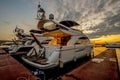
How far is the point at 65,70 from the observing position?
6824mm

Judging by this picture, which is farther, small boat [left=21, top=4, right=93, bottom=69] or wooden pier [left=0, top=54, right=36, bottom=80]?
small boat [left=21, top=4, right=93, bottom=69]

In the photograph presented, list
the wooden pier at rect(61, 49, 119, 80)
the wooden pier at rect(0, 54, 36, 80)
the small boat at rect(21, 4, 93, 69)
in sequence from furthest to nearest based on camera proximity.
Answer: the small boat at rect(21, 4, 93, 69), the wooden pier at rect(61, 49, 119, 80), the wooden pier at rect(0, 54, 36, 80)

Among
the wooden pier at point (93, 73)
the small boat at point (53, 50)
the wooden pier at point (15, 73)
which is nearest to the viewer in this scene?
the wooden pier at point (15, 73)

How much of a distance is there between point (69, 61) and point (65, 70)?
646 mm

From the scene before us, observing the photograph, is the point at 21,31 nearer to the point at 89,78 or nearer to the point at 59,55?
the point at 59,55

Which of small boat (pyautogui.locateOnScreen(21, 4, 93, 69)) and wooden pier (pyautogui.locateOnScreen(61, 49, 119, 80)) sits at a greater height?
small boat (pyautogui.locateOnScreen(21, 4, 93, 69))

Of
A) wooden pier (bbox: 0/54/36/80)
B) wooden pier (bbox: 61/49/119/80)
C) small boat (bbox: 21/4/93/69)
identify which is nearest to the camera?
wooden pier (bbox: 0/54/36/80)

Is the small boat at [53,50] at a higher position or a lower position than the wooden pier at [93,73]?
higher

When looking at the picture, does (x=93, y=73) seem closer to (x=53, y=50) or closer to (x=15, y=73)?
(x=53, y=50)

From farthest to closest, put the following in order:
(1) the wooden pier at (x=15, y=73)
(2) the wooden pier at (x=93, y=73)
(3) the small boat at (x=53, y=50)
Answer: (3) the small boat at (x=53, y=50)
(2) the wooden pier at (x=93, y=73)
(1) the wooden pier at (x=15, y=73)

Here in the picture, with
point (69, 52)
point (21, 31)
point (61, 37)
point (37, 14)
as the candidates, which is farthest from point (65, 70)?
point (21, 31)

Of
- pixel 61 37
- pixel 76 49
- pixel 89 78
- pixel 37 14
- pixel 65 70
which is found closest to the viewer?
pixel 89 78

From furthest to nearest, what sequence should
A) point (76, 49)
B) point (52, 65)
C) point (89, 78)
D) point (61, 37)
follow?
1. point (61, 37)
2. point (76, 49)
3. point (52, 65)
4. point (89, 78)

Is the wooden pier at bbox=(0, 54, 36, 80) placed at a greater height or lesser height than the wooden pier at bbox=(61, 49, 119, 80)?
greater
